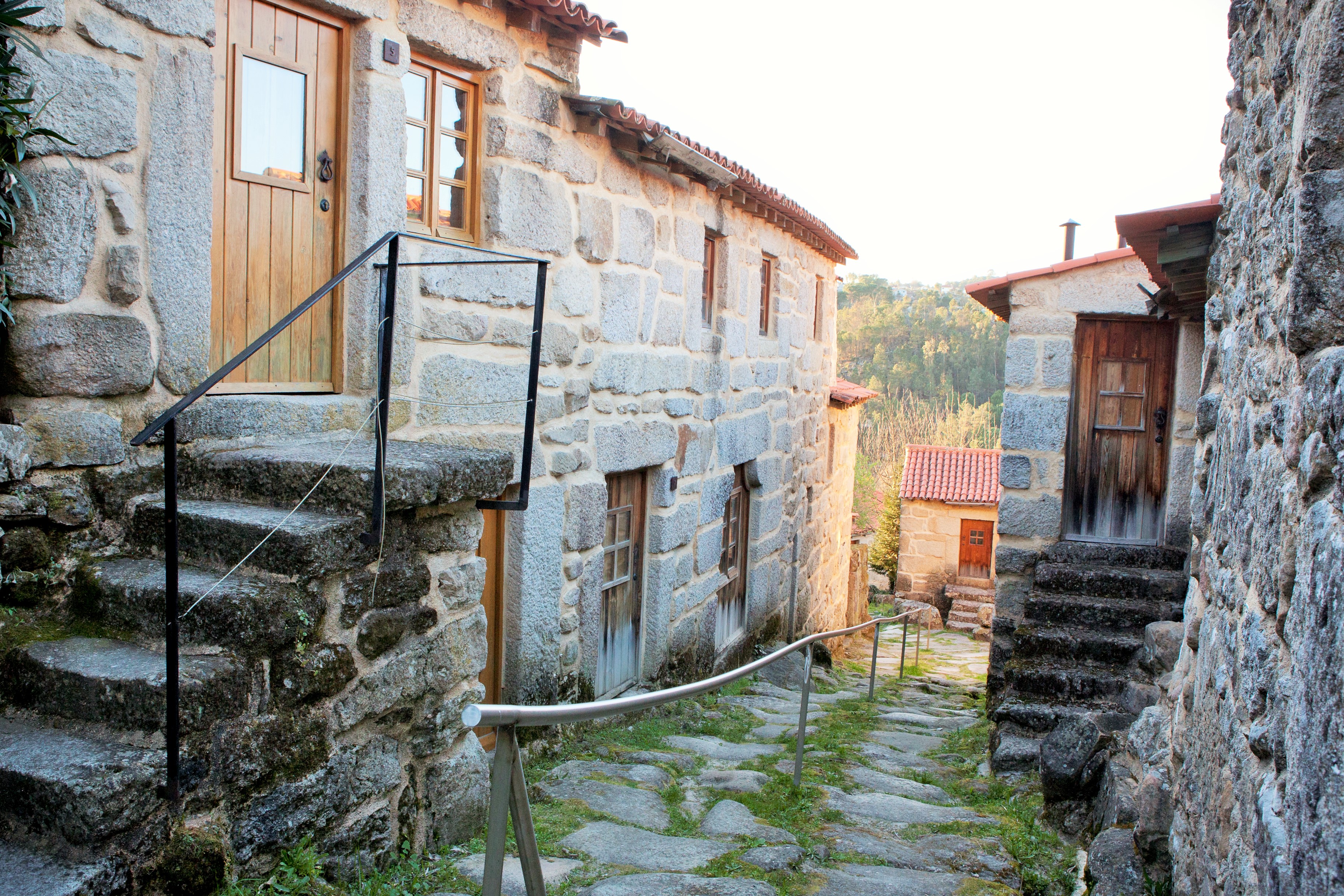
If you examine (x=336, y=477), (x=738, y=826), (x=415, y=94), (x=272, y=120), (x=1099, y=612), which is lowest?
(x=738, y=826)

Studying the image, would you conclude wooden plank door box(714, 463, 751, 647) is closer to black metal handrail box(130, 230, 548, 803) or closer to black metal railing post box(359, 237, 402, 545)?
black metal handrail box(130, 230, 548, 803)

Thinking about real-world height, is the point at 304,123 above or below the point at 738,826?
above

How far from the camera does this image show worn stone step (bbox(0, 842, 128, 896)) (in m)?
2.12

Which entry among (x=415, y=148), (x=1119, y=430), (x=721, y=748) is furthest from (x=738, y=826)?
(x=1119, y=430)

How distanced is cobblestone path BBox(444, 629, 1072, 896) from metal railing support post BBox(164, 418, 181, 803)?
1.00 m

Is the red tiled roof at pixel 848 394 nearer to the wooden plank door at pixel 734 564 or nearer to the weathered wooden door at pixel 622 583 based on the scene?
the wooden plank door at pixel 734 564

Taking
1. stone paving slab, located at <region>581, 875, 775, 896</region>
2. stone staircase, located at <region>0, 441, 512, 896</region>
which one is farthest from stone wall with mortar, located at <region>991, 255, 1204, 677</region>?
stone staircase, located at <region>0, 441, 512, 896</region>

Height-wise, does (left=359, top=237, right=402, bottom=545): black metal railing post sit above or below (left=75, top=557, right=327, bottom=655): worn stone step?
above

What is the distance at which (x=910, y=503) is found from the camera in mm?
19938

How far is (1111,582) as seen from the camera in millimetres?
6457

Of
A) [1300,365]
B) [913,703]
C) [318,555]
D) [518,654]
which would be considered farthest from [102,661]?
[913,703]

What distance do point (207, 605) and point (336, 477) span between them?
55 cm

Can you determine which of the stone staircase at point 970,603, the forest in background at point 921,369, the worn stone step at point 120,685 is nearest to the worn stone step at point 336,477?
the worn stone step at point 120,685

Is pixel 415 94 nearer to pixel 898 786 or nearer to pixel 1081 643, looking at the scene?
pixel 898 786
